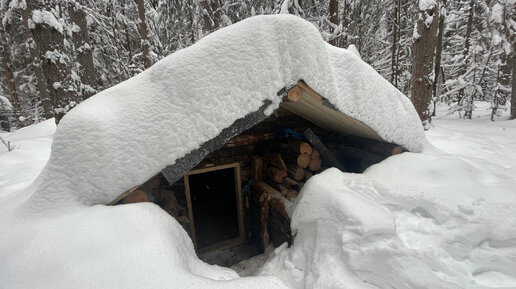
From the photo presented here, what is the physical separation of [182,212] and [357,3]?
36.8ft

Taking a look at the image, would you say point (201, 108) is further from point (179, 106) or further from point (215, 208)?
point (215, 208)

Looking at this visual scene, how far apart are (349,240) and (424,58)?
5.07 meters

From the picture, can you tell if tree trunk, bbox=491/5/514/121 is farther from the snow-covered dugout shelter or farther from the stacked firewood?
the stacked firewood

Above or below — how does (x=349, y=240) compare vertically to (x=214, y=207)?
above

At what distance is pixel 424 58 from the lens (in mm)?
5156

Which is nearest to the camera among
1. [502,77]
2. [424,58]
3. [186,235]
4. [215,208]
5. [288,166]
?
[186,235]

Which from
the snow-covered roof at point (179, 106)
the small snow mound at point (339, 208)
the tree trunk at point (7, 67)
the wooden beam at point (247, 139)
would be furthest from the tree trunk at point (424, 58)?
the tree trunk at point (7, 67)

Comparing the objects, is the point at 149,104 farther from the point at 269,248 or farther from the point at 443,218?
the point at 269,248

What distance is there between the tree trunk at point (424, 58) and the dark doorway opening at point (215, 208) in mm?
4778

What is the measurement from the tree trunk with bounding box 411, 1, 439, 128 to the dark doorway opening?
15.7 ft

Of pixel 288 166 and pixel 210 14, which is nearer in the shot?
pixel 288 166

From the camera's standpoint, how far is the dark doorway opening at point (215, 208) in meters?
5.63

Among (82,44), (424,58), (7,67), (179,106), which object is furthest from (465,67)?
(7,67)

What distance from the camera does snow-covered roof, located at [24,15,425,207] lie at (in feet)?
7.14
